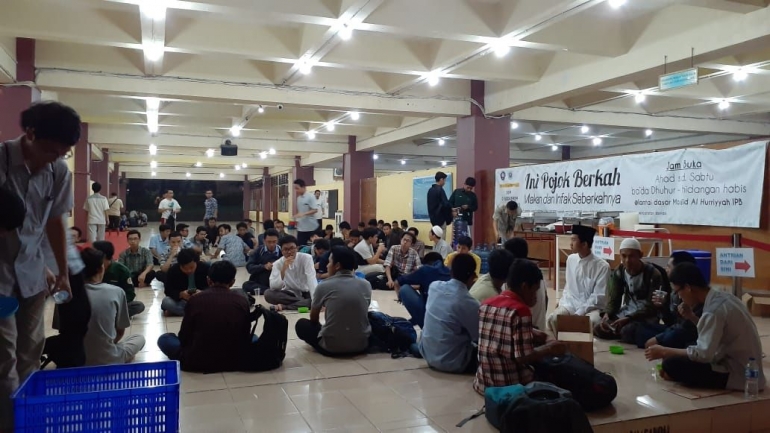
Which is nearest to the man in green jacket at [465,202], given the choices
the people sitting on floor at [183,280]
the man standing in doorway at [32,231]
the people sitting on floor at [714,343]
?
the people sitting on floor at [183,280]

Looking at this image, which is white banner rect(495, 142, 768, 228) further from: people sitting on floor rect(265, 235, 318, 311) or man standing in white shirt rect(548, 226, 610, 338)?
people sitting on floor rect(265, 235, 318, 311)

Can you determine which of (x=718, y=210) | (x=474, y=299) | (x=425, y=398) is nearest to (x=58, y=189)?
(x=425, y=398)

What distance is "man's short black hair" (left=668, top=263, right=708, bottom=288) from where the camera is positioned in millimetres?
3680

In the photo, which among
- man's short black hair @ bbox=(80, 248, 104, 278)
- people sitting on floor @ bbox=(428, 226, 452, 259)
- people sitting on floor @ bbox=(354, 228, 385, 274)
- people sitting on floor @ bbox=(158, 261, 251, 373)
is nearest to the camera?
man's short black hair @ bbox=(80, 248, 104, 278)

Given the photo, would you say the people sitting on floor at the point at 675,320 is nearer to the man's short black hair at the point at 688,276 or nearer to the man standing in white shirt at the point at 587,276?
the man's short black hair at the point at 688,276

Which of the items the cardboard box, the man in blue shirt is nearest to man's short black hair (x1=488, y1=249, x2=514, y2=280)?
the cardboard box

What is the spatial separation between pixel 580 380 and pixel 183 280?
440cm

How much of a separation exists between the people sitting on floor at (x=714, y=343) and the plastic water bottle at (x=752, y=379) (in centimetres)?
3

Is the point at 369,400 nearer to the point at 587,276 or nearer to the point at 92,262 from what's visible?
the point at 92,262

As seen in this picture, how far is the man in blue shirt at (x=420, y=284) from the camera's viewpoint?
5.25m

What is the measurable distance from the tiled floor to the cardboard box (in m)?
0.31

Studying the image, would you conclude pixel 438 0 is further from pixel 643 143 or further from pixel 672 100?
pixel 643 143

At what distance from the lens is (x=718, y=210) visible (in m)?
7.09

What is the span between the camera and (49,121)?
2195 mm
